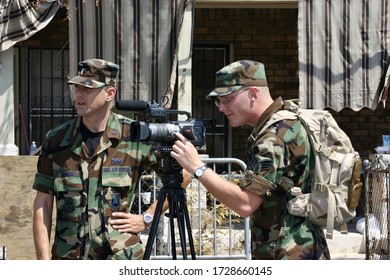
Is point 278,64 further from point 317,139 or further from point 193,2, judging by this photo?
point 317,139

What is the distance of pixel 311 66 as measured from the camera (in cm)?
909

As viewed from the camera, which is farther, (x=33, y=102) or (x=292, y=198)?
(x=33, y=102)

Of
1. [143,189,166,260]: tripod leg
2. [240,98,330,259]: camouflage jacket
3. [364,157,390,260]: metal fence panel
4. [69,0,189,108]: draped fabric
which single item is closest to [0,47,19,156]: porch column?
[69,0,189,108]: draped fabric

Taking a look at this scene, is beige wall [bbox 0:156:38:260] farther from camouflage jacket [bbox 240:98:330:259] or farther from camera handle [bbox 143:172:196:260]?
camouflage jacket [bbox 240:98:330:259]

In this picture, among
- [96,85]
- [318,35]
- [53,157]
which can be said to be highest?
[318,35]

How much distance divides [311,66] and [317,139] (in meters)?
5.62

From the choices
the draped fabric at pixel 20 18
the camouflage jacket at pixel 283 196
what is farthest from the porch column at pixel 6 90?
the camouflage jacket at pixel 283 196

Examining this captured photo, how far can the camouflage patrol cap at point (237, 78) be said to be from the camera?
353 cm

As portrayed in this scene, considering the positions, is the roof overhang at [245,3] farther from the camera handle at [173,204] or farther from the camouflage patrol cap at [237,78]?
the camouflage patrol cap at [237,78]

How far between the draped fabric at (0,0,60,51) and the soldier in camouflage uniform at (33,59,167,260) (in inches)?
199

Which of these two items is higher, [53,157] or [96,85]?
[96,85]

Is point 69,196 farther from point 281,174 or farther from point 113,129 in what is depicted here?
point 281,174

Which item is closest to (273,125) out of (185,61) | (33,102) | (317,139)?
(317,139)

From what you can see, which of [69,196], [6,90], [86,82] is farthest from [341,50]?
[69,196]
